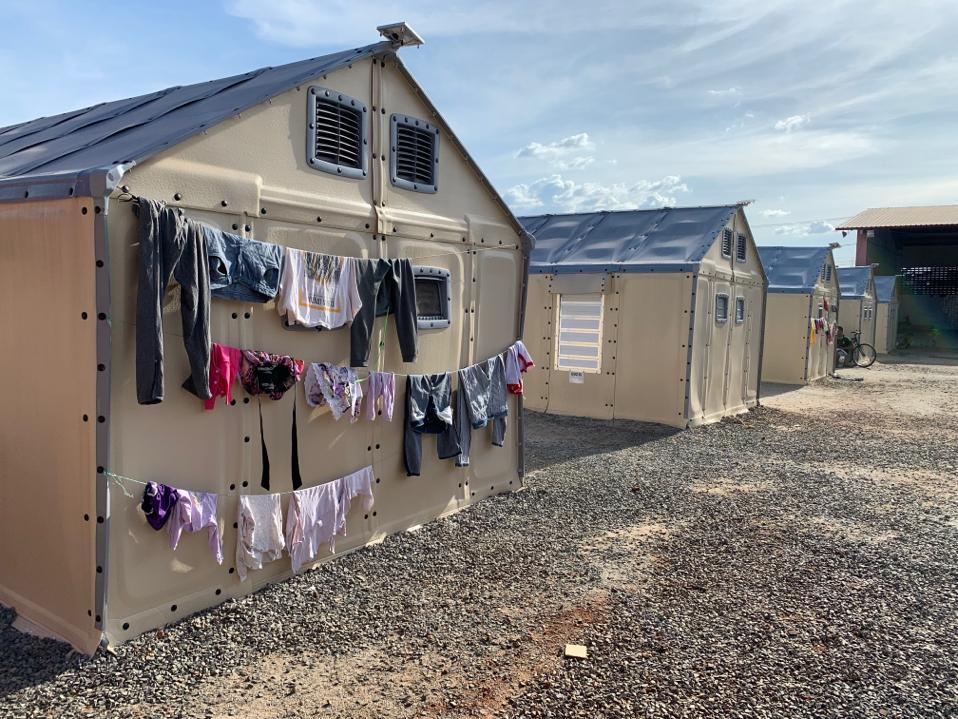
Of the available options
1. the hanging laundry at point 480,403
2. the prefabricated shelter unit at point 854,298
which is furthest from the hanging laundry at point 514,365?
the prefabricated shelter unit at point 854,298

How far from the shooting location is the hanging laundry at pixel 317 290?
487cm

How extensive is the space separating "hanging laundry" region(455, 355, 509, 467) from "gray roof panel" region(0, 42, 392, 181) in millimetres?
2938

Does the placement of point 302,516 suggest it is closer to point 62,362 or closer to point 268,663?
point 268,663

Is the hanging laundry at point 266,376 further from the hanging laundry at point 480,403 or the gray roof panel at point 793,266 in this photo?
the gray roof panel at point 793,266

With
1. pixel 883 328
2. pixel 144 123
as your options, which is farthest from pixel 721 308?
pixel 883 328

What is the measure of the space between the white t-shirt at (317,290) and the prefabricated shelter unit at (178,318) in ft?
0.47

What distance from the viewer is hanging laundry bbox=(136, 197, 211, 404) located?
13.0ft

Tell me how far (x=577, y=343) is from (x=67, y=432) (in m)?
9.50

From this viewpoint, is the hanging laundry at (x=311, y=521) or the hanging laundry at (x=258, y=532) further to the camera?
the hanging laundry at (x=311, y=521)

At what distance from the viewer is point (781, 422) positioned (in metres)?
13.1

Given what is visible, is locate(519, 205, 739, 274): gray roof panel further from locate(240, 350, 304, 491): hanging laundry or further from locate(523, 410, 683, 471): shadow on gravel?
locate(240, 350, 304, 491): hanging laundry

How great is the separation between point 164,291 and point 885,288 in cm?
3515

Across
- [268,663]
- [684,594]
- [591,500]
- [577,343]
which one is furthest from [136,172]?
[577,343]

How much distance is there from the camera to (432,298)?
6367 millimetres
